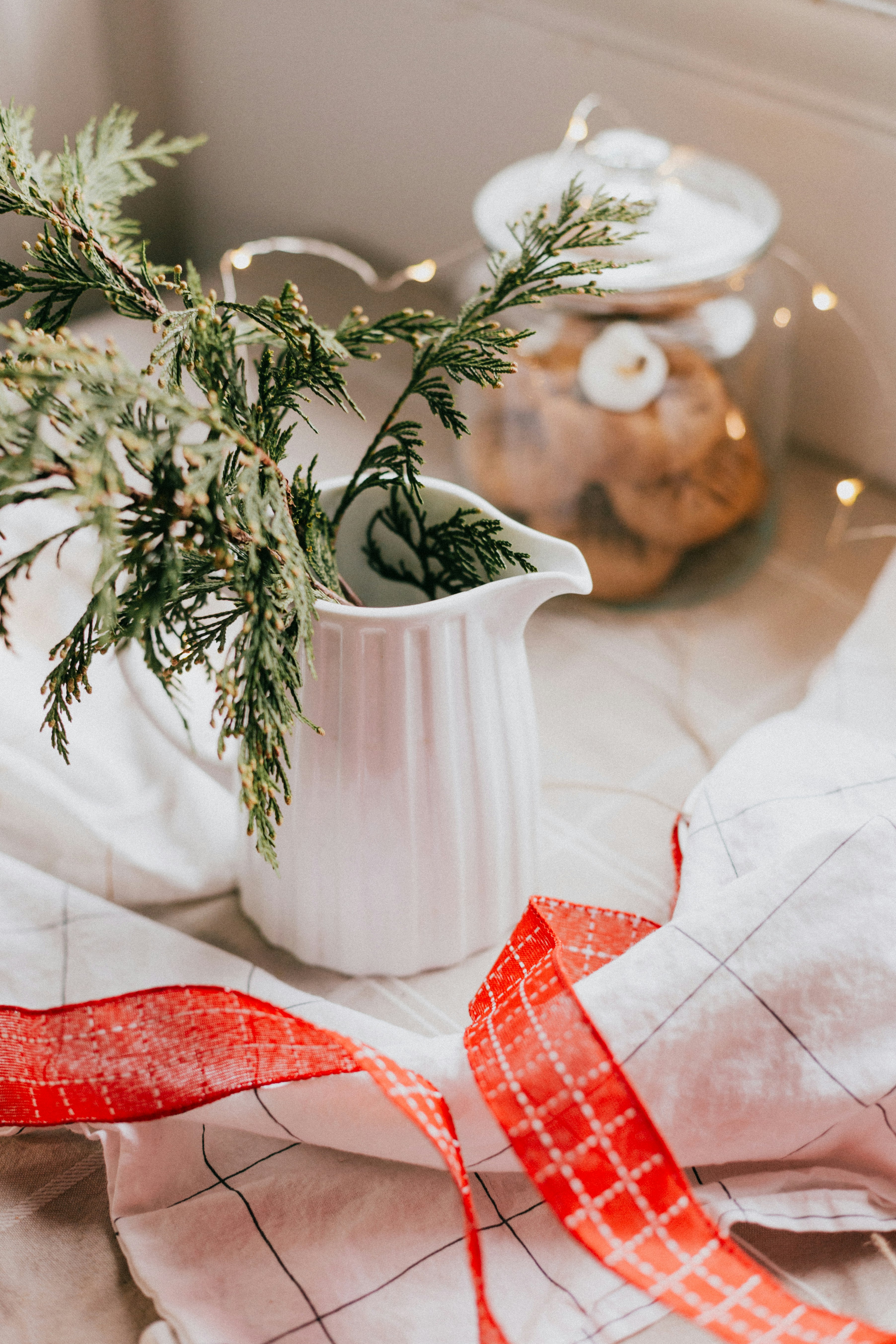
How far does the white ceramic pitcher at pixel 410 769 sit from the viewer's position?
0.36 metres

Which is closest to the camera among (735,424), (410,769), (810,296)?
(410,769)

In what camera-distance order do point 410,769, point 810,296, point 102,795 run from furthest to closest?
point 810,296
point 102,795
point 410,769

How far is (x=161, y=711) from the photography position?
0.42 m

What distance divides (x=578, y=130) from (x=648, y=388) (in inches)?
10.4

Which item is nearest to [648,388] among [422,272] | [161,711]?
[422,272]

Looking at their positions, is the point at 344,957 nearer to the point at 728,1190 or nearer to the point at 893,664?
the point at 728,1190

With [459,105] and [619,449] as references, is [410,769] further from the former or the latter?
[459,105]

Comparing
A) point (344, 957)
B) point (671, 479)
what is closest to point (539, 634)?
point (671, 479)

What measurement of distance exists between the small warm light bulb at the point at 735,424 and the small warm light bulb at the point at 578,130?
23 cm

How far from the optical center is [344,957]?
425 mm

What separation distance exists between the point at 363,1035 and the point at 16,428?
0.76 ft

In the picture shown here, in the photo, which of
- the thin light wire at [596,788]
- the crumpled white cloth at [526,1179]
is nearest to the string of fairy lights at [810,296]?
the thin light wire at [596,788]

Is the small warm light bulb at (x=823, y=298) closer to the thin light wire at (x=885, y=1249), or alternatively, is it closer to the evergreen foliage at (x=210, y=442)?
the evergreen foliage at (x=210, y=442)

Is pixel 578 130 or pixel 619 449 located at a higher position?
pixel 578 130
